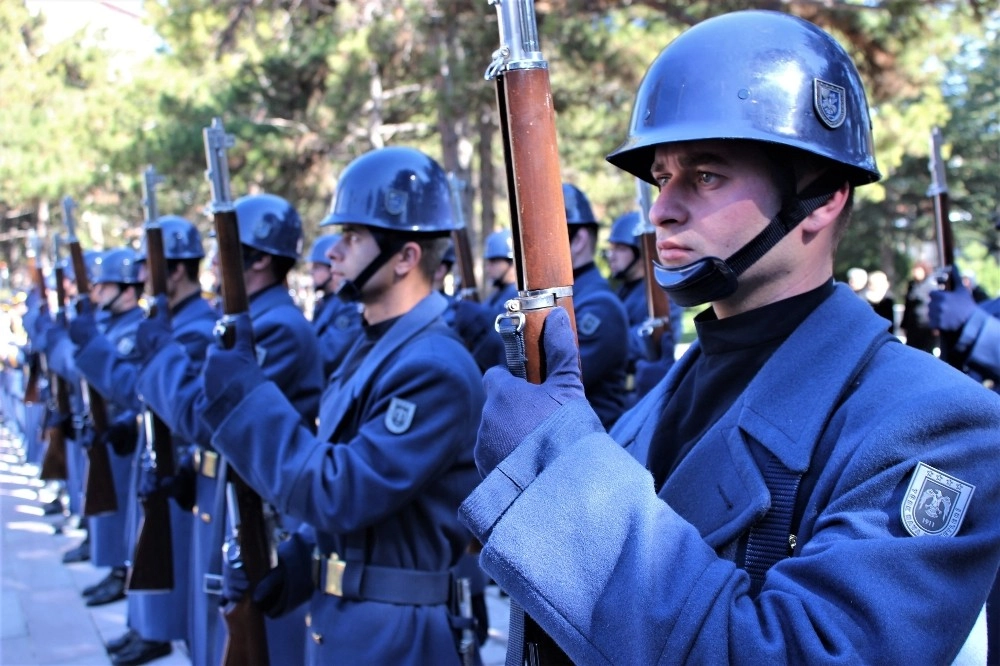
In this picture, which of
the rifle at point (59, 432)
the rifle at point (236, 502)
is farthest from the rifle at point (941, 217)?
the rifle at point (59, 432)

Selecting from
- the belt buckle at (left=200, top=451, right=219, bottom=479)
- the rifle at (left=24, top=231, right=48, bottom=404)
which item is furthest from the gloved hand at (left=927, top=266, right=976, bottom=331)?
the rifle at (left=24, top=231, right=48, bottom=404)

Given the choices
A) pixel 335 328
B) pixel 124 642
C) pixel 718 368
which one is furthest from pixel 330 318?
pixel 718 368

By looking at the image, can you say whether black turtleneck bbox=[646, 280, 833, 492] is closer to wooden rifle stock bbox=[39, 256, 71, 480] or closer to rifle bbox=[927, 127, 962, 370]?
rifle bbox=[927, 127, 962, 370]

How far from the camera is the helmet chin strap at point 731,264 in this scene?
170cm

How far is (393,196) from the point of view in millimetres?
3707

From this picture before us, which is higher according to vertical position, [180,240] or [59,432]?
[180,240]

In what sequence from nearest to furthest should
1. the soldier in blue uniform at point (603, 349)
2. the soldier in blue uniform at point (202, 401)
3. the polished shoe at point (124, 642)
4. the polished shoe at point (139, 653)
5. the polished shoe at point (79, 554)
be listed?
the soldier in blue uniform at point (202, 401), the soldier in blue uniform at point (603, 349), the polished shoe at point (139, 653), the polished shoe at point (124, 642), the polished shoe at point (79, 554)

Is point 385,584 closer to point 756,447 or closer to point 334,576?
point 334,576

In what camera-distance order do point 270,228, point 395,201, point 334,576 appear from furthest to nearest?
point 270,228 → point 395,201 → point 334,576

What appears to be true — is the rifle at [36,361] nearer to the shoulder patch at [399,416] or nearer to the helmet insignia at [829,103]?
the shoulder patch at [399,416]

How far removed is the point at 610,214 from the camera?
32.7m

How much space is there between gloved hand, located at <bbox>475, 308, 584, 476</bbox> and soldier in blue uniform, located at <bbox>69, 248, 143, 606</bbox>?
17.5ft

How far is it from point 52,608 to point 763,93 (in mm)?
7263

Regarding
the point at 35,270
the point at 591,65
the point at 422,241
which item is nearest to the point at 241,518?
the point at 422,241
